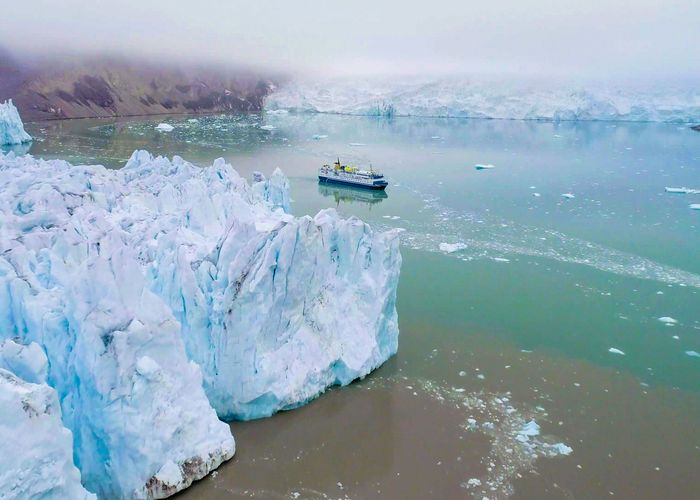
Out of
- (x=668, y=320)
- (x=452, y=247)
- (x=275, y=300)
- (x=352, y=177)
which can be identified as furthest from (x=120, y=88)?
(x=668, y=320)

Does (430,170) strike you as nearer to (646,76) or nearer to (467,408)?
A: (467,408)

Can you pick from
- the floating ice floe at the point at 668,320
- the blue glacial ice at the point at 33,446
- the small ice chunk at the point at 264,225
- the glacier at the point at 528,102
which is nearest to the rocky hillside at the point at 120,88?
the glacier at the point at 528,102

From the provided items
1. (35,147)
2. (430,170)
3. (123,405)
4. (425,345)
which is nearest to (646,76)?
(430,170)

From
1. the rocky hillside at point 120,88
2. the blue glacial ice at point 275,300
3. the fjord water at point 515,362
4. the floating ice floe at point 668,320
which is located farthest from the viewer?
the rocky hillside at point 120,88

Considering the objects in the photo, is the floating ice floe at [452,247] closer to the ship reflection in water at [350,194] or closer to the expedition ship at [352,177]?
the ship reflection in water at [350,194]

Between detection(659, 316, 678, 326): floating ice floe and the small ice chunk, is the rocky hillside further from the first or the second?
detection(659, 316, 678, 326): floating ice floe

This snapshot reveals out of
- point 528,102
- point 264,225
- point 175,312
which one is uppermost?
point 528,102

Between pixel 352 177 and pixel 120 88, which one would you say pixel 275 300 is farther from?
pixel 120 88
